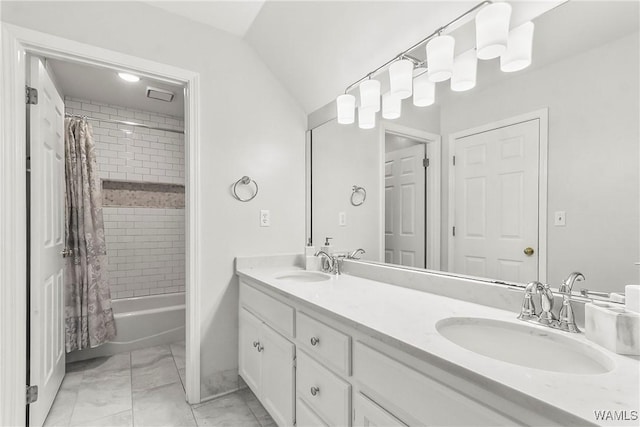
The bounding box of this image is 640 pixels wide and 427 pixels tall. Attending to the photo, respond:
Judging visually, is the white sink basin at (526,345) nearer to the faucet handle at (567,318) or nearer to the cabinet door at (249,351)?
the faucet handle at (567,318)

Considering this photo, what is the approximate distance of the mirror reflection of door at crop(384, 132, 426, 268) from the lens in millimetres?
1524

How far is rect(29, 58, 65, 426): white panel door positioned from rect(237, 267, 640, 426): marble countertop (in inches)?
45.8

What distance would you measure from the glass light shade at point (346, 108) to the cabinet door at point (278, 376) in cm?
130

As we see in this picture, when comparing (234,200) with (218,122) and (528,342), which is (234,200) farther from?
(528,342)

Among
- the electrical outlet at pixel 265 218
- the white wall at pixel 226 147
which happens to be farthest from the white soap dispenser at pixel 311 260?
the electrical outlet at pixel 265 218

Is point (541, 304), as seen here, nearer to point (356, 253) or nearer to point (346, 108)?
point (356, 253)

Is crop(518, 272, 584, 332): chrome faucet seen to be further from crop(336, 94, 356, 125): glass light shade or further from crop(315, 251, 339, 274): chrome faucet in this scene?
crop(336, 94, 356, 125): glass light shade

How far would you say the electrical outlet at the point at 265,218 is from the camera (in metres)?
2.23

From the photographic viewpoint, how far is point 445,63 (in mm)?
1364

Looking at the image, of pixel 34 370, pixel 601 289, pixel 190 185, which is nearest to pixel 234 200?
pixel 190 185

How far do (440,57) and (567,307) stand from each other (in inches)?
41.6

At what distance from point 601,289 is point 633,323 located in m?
0.26

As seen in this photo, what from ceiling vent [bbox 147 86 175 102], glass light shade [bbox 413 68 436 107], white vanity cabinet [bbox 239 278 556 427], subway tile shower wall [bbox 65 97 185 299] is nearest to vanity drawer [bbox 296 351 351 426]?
white vanity cabinet [bbox 239 278 556 427]

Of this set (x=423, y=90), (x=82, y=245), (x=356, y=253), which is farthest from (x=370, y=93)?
(x=82, y=245)
